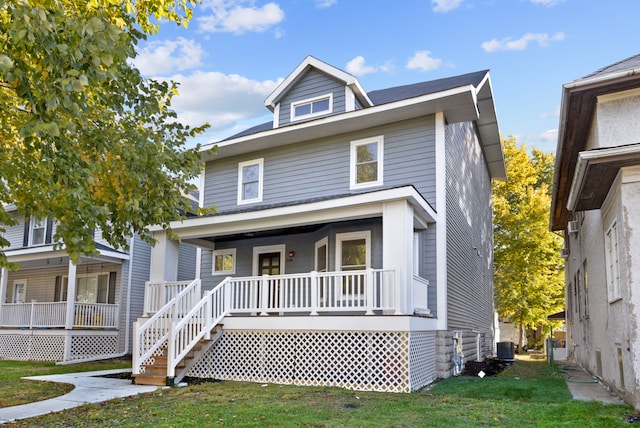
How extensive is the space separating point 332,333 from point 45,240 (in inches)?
587

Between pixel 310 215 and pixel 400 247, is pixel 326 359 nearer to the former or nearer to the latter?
pixel 400 247

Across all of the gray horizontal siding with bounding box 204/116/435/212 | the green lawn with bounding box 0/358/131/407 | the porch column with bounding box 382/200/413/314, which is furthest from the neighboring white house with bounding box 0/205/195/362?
the porch column with bounding box 382/200/413/314

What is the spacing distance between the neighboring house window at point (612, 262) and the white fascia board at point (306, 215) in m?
3.31

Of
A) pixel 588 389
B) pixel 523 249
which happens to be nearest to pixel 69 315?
pixel 588 389

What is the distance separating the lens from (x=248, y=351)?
10758 millimetres

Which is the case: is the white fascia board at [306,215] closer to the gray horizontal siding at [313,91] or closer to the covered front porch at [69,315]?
the gray horizontal siding at [313,91]

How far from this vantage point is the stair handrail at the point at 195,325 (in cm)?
999

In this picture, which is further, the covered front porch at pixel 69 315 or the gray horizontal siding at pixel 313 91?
the covered front porch at pixel 69 315

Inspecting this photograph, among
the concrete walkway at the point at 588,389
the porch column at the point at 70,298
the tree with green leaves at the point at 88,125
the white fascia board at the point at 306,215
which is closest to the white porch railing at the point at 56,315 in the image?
the porch column at the point at 70,298

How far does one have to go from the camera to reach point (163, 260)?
1227cm

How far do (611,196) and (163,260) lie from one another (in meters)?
9.24

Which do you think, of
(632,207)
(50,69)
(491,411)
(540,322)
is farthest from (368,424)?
(540,322)

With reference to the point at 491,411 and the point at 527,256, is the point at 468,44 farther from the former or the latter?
the point at 491,411

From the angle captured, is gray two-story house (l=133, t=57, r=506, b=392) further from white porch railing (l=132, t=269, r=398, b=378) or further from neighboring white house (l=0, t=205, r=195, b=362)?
neighboring white house (l=0, t=205, r=195, b=362)
